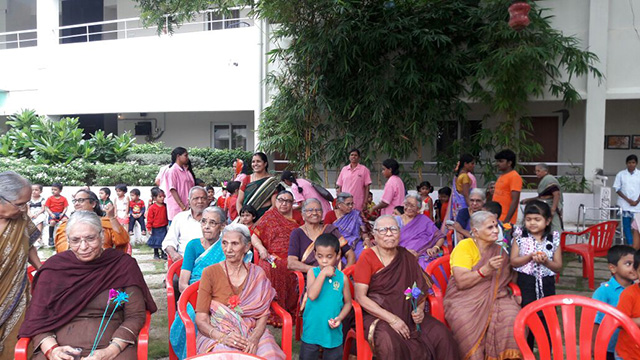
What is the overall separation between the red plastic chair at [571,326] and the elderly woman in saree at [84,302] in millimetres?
2113

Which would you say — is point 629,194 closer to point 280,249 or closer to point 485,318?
point 485,318

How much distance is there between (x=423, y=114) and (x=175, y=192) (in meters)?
5.13

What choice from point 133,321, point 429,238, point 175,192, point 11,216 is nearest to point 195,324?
point 133,321

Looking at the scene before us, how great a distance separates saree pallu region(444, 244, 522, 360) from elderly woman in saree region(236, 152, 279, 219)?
99.4 inches

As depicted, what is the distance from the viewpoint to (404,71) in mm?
8977

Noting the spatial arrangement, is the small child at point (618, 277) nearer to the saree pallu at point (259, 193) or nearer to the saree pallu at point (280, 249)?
the saree pallu at point (280, 249)

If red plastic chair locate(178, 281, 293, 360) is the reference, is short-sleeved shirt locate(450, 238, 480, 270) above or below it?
above

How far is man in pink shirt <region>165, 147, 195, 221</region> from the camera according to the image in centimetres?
594

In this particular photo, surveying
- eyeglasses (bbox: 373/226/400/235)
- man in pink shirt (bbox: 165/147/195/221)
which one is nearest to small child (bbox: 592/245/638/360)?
eyeglasses (bbox: 373/226/400/235)

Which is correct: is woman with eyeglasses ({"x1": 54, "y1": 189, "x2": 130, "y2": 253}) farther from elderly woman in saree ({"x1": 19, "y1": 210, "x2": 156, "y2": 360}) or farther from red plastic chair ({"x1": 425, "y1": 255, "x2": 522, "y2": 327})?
red plastic chair ({"x1": 425, "y1": 255, "x2": 522, "y2": 327})

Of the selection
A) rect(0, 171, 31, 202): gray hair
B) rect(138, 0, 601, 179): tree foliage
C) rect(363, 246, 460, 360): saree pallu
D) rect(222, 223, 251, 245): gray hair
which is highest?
rect(138, 0, 601, 179): tree foliage

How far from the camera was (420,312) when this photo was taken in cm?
311

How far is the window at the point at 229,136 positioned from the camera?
1341 centimetres

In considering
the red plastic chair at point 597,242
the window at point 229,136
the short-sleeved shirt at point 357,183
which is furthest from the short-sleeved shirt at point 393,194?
the window at point 229,136
